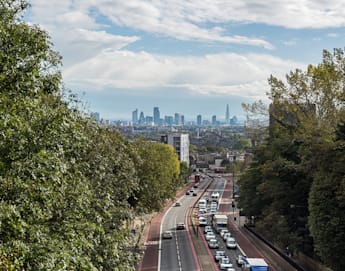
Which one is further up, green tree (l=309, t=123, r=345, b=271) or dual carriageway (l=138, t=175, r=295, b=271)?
green tree (l=309, t=123, r=345, b=271)

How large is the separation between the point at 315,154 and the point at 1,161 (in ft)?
69.2

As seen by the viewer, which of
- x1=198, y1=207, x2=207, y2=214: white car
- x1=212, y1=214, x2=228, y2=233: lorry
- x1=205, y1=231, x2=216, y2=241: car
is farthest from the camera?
x1=198, y1=207, x2=207, y2=214: white car

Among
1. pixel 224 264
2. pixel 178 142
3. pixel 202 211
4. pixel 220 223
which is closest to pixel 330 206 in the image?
pixel 224 264

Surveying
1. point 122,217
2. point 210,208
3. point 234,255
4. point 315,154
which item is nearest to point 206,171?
point 210,208

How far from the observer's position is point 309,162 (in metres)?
29.7

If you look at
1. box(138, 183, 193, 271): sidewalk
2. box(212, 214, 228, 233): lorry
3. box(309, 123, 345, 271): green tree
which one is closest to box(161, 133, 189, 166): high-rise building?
box(138, 183, 193, 271): sidewalk

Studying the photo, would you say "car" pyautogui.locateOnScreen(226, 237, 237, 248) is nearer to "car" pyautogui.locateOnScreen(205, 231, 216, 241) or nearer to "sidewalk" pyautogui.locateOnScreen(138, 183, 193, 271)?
"car" pyautogui.locateOnScreen(205, 231, 216, 241)

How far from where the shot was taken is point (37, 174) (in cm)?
1048

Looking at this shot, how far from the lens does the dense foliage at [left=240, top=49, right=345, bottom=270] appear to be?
1021 inches

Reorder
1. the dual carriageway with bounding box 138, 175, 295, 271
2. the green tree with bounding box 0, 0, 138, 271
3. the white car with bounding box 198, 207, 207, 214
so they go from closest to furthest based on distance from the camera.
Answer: the green tree with bounding box 0, 0, 138, 271
the dual carriageway with bounding box 138, 175, 295, 271
the white car with bounding box 198, 207, 207, 214

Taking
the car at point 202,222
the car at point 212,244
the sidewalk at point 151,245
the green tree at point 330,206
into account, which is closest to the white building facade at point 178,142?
the sidewalk at point 151,245

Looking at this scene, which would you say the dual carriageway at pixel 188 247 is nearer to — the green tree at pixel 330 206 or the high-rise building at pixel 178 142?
the green tree at pixel 330 206

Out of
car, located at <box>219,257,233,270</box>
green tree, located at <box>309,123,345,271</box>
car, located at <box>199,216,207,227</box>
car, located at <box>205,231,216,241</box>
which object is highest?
green tree, located at <box>309,123,345,271</box>

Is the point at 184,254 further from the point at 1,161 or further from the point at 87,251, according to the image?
the point at 1,161
